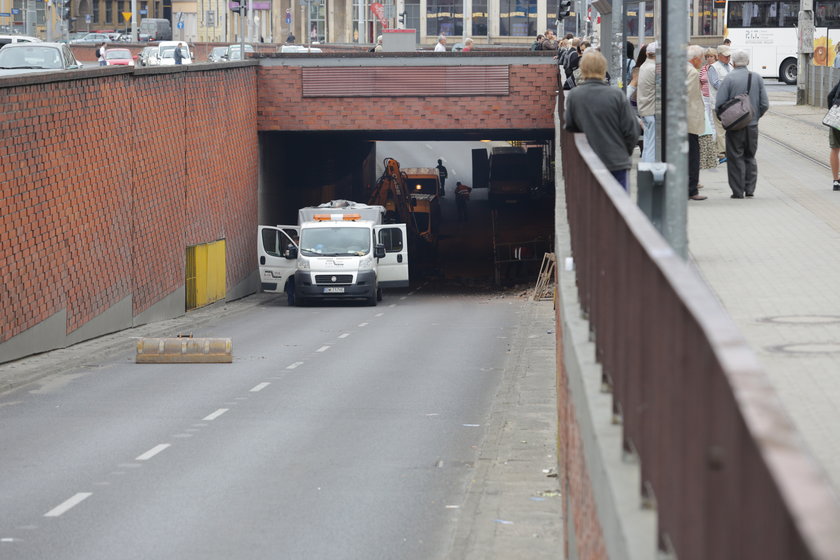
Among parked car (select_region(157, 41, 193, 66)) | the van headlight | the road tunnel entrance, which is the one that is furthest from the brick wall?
parked car (select_region(157, 41, 193, 66))

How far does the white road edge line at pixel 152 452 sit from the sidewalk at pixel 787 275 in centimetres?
787

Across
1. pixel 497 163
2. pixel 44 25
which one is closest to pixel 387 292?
pixel 497 163

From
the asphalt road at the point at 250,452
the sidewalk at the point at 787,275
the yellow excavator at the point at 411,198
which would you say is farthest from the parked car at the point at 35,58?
the yellow excavator at the point at 411,198

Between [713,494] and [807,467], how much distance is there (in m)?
0.98

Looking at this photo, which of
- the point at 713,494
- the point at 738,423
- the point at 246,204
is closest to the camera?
the point at 738,423

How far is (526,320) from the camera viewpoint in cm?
4222

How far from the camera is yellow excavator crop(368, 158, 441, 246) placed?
200ft

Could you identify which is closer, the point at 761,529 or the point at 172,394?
the point at 761,529

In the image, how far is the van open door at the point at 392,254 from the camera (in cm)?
4847

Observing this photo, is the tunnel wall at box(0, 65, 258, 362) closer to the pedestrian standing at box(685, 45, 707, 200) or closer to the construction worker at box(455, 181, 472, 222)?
the pedestrian standing at box(685, 45, 707, 200)

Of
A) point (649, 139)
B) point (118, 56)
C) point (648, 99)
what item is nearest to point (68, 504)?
point (649, 139)

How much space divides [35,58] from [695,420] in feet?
112

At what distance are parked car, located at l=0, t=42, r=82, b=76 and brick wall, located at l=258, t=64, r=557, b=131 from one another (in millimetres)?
14044

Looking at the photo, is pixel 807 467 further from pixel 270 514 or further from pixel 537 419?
pixel 537 419
